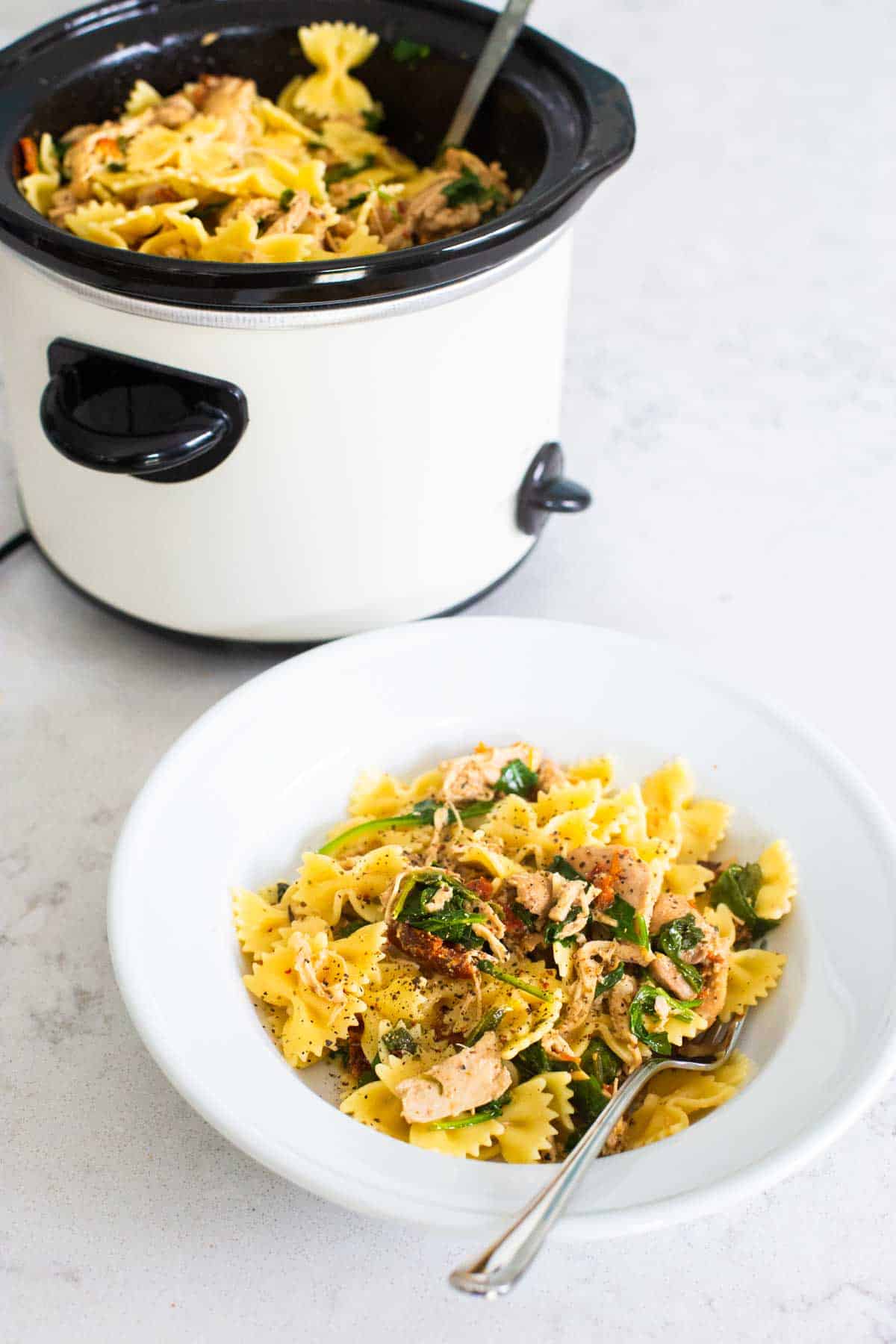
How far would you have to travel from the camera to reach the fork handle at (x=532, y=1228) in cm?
87

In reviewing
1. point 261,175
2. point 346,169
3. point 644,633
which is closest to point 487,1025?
point 644,633

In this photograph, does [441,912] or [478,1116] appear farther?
[441,912]

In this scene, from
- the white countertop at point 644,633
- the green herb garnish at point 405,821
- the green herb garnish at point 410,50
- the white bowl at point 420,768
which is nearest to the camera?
the white bowl at point 420,768

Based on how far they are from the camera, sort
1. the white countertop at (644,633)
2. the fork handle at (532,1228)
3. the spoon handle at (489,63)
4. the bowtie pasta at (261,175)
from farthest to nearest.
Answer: the spoon handle at (489,63) → the bowtie pasta at (261,175) → the white countertop at (644,633) → the fork handle at (532,1228)

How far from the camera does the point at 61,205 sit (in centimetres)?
153

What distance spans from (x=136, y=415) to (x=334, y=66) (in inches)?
26.4

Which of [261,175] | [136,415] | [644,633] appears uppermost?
[261,175]

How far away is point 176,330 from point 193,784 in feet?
1.36

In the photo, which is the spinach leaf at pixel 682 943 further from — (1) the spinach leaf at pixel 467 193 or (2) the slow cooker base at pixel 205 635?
(1) the spinach leaf at pixel 467 193

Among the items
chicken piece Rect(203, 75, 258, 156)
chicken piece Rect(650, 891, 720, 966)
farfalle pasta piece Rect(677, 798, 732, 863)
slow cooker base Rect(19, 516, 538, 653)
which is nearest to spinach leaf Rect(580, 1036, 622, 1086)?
chicken piece Rect(650, 891, 720, 966)

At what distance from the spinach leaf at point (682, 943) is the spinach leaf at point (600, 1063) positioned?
0.30 ft

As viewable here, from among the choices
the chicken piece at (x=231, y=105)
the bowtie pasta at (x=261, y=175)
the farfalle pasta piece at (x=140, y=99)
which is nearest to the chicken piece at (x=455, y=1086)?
the bowtie pasta at (x=261, y=175)

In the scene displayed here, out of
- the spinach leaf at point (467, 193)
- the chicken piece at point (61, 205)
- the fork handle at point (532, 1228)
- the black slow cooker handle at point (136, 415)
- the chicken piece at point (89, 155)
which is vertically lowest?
the fork handle at point (532, 1228)

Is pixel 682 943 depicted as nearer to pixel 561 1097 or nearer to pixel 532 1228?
pixel 561 1097
